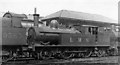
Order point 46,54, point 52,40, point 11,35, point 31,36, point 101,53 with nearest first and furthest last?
point 11,35 → point 31,36 → point 46,54 → point 52,40 → point 101,53

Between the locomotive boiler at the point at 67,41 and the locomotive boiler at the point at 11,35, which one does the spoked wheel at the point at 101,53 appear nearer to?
the locomotive boiler at the point at 67,41

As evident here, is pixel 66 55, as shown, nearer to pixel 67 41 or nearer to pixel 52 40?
pixel 67 41

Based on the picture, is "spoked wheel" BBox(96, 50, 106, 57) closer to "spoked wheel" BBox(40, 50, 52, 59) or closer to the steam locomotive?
the steam locomotive

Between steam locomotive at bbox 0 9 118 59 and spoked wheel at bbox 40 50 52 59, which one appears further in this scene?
spoked wheel at bbox 40 50 52 59

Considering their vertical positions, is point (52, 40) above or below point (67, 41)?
above

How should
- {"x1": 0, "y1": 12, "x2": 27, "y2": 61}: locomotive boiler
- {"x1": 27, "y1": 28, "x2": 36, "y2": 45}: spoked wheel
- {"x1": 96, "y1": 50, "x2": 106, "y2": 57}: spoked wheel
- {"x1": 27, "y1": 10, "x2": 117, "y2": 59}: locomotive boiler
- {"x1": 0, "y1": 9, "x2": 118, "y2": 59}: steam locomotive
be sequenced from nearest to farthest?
{"x1": 0, "y1": 12, "x2": 27, "y2": 61}: locomotive boiler → {"x1": 0, "y1": 9, "x2": 118, "y2": 59}: steam locomotive → {"x1": 27, "y1": 28, "x2": 36, "y2": 45}: spoked wheel → {"x1": 27, "y1": 10, "x2": 117, "y2": 59}: locomotive boiler → {"x1": 96, "y1": 50, "x2": 106, "y2": 57}: spoked wheel

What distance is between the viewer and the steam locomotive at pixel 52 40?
13.4 m

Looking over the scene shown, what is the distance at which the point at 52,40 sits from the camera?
15414 millimetres

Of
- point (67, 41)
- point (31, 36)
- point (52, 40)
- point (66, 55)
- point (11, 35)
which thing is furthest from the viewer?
point (66, 55)

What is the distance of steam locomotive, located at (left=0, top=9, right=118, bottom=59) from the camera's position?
527 inches

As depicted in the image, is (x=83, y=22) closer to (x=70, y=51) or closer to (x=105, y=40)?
(x=105, y=40)

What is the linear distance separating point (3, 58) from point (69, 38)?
5370mm

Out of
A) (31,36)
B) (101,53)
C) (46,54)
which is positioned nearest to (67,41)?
(46,54)

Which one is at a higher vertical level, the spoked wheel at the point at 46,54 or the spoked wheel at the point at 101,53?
the spoked wheel at the point at 46,54
